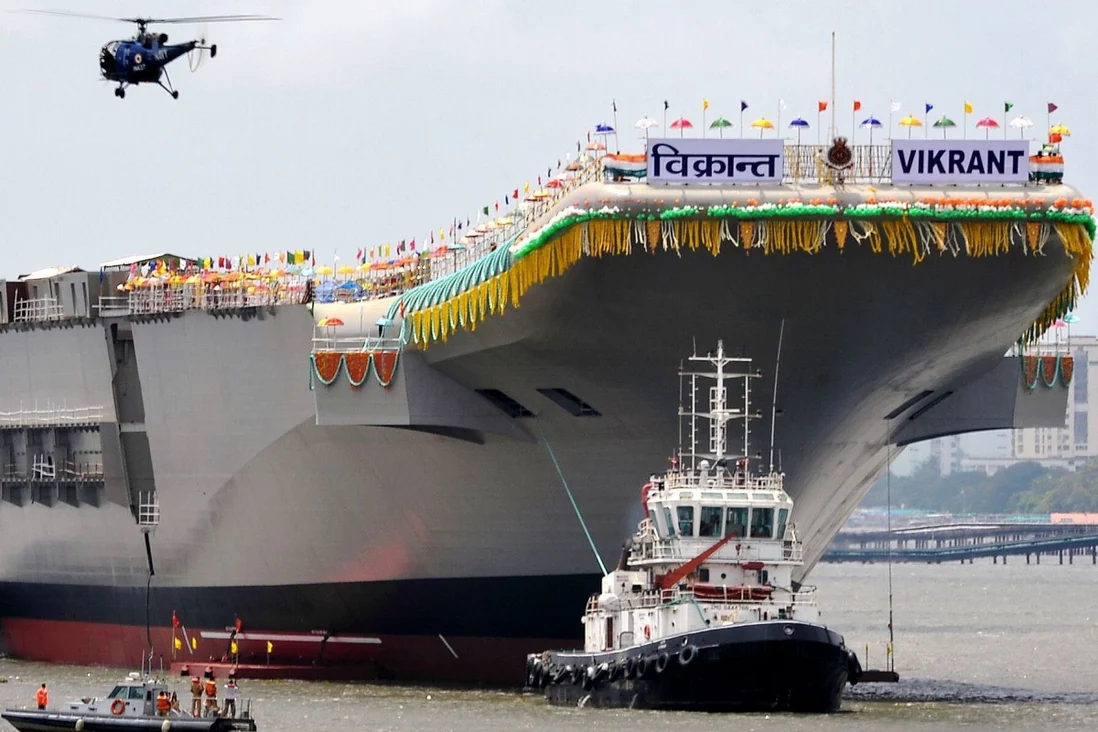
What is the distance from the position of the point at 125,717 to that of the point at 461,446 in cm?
1291

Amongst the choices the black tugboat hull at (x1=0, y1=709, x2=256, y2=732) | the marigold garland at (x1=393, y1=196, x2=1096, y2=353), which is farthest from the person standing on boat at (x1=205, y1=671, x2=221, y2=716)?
the marigold garland at (x1=393, y1=196, x2=1096, y2=353)

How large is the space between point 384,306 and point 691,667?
601 inches

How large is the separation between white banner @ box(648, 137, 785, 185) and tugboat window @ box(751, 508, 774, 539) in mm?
6248

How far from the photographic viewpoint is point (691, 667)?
45906mm

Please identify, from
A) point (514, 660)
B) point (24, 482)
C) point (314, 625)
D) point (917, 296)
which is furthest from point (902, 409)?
point (24, 482)

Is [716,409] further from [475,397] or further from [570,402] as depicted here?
[475,397]

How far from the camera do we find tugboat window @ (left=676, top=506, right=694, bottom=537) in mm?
47844

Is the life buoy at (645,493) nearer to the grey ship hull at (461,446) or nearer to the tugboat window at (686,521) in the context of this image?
the tugboat window at (686,521)

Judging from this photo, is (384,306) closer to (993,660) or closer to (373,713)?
(373,713)

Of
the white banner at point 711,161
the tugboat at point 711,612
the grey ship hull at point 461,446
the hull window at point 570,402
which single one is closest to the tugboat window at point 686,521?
the tugboat at point 711,612

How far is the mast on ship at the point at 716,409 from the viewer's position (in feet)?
163

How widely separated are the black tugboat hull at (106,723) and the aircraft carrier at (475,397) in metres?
10.6

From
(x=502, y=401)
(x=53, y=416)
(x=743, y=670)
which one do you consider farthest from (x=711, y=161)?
(x=53, y=416)

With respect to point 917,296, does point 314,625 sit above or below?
below
